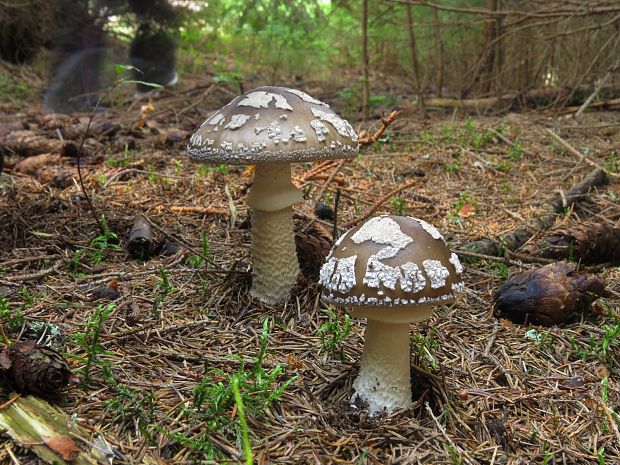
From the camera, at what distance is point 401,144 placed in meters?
8.28

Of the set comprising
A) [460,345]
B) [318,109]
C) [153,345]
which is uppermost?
[318,109]

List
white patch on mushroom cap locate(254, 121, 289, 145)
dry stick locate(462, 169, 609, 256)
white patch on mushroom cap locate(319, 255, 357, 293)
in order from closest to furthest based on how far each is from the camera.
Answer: white patch on mushroom cap locate(319, 255, 357, 293) < white patch on mushroom cap locate(254, 121, 289, 145) < dry stick locate(462, 169, 609, 256)

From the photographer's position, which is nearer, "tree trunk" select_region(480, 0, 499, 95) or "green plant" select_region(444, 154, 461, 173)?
"green plant" select_region(444, 154, 461, 173)

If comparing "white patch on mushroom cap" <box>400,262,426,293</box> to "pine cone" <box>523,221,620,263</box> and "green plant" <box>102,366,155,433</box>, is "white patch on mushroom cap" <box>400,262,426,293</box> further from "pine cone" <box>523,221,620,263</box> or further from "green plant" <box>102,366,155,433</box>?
"pine cone" <box>523,221,620,263</box>

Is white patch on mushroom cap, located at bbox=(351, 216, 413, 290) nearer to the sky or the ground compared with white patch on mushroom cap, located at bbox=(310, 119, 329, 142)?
nearer to the ground

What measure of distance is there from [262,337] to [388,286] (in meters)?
0.77

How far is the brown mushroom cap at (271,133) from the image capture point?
119 inches

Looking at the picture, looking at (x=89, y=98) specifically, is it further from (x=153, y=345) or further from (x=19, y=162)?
(x=153, y=345)

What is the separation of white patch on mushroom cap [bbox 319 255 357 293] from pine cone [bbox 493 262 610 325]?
1690 mm

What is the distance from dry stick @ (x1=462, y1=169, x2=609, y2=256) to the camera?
14.7ft

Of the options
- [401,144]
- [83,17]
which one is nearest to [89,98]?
[83,17]

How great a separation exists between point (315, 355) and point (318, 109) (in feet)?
5.18

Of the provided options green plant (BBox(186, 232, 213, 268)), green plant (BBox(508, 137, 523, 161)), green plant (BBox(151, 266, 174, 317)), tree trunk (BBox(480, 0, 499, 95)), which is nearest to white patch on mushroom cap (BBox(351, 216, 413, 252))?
green plant (BBox(151, 266, 174, 317))

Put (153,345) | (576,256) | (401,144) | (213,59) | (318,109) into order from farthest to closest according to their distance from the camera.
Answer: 1. (213,59)
2. (401,144)
3. (576,256)
4. (318,109)
5. (153,345)
